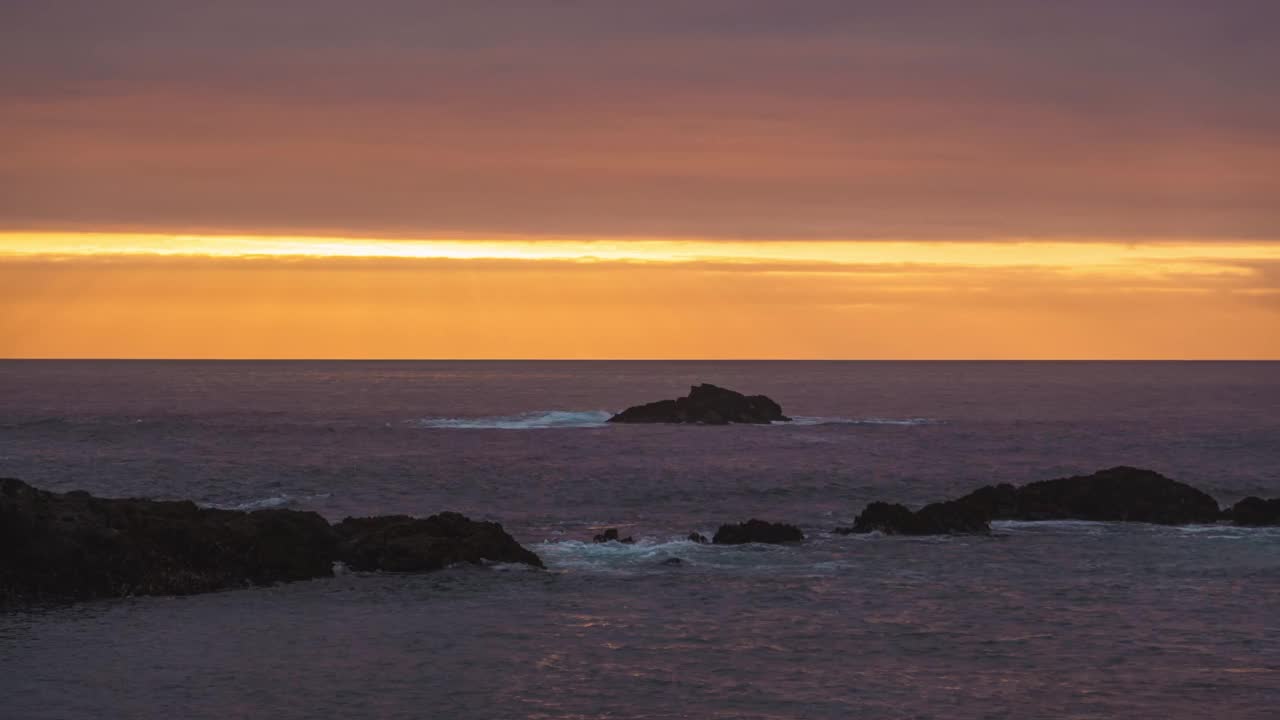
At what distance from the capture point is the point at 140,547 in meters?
39.1

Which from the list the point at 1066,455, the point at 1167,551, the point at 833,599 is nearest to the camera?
the point at 833,599

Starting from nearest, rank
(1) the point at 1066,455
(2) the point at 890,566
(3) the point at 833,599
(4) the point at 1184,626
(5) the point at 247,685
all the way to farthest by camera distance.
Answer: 1. (5) the point at 247,685
2. (4) the point at 1184,626
3. (3) the point at 833,599
4. (2) the point at 890,566
5. (1) the point at 1066,455

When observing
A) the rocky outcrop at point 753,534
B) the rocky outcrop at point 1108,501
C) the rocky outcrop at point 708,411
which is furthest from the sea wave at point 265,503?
the rocky outcrop at point 708,411

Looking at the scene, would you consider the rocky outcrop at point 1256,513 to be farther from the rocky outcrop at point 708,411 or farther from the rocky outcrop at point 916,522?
the rocky outcrop at point 708,411

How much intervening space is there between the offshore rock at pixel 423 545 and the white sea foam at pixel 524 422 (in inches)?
3068

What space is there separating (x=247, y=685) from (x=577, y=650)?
24.1ft

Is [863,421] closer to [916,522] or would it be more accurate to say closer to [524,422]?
[524,422]

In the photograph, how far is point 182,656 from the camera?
31141 mm

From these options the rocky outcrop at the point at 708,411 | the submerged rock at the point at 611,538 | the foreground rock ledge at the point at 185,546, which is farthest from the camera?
the rocky outcrop at the point at 708,411

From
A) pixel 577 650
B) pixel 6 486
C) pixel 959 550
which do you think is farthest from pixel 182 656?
pixel 959 550

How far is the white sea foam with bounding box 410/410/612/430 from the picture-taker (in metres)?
126

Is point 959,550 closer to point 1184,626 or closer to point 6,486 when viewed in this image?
point 1184,626

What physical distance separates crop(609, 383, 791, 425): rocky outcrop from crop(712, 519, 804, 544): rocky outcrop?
7810 centimetres

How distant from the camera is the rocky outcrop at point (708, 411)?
12862cm
